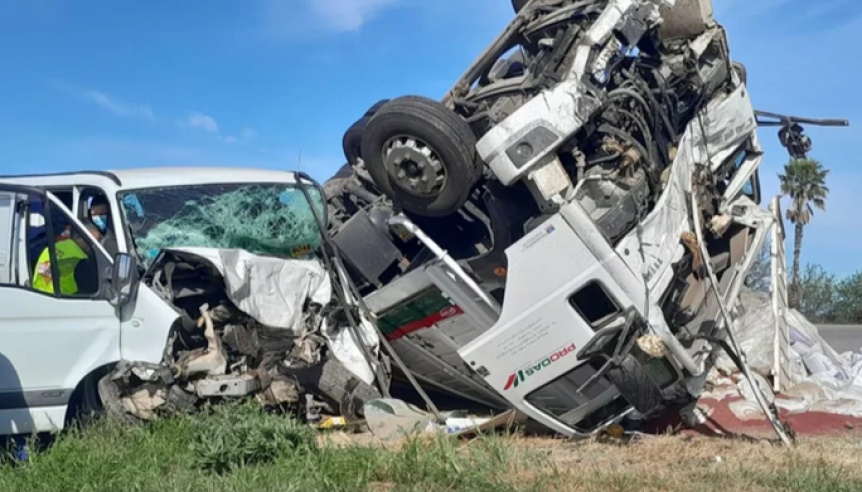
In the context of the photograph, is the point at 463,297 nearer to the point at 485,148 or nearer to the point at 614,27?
the point at 485,148

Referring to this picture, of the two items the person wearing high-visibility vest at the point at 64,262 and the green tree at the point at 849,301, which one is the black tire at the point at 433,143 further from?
the green tree at the point at 849,301

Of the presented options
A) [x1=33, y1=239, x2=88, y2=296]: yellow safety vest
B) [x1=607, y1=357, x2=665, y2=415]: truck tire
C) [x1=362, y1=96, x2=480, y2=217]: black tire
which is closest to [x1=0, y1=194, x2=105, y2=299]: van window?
[x1=33, y1=239, x2=88, y2=296]: yellow safety vest

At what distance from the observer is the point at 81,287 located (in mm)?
5891

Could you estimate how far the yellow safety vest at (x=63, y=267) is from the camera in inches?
229

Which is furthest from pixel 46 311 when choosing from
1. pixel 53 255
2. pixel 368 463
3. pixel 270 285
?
pixel 368 463

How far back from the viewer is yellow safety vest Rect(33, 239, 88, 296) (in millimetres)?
5824

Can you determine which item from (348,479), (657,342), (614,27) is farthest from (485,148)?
(348,479)

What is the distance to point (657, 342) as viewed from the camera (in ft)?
17.8

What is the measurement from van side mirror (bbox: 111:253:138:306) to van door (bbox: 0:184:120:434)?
9 cm

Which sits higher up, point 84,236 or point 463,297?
point 84,236

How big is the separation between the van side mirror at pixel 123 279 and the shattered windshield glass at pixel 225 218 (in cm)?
36

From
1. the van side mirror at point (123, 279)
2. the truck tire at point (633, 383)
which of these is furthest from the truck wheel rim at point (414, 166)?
the van side mirror at point (123, 279)

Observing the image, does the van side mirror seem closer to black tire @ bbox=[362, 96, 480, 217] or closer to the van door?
the van door

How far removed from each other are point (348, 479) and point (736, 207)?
397 cm
